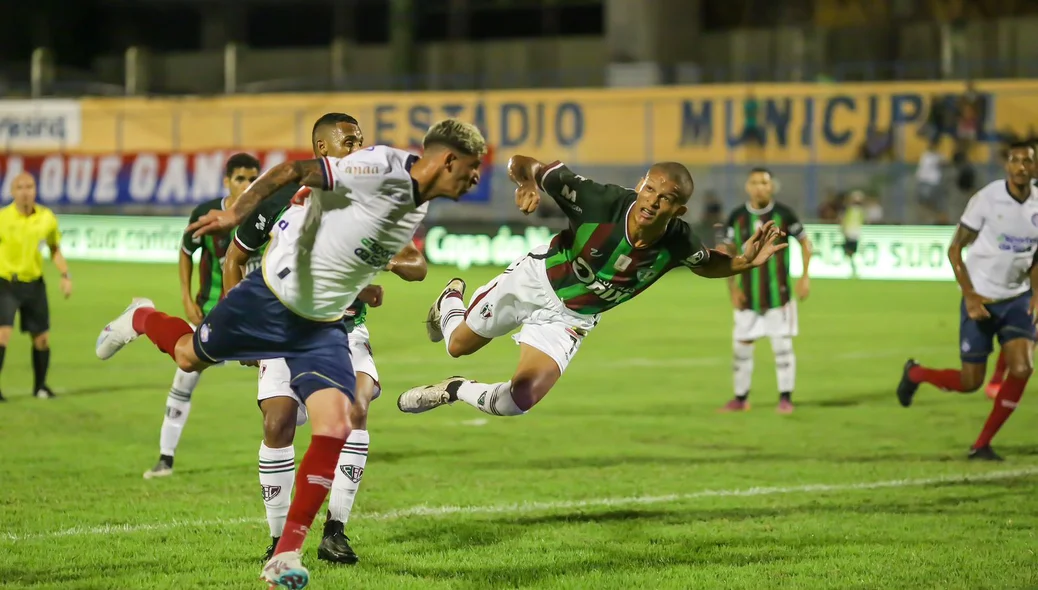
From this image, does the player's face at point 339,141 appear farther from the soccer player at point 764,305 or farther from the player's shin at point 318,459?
the soccer player at point 764,305

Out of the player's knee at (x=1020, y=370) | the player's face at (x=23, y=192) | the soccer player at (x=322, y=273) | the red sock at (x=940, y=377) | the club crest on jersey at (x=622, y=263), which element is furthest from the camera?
the player's face at (x=23, y=192)

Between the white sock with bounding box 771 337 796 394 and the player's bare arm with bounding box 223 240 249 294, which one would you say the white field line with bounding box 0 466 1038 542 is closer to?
the player's bare arm with bounding box 223 240 249 294

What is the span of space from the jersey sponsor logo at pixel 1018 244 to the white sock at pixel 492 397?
14.4 ft

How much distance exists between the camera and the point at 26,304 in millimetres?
13742

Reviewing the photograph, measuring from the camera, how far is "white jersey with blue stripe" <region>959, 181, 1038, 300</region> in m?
10.2

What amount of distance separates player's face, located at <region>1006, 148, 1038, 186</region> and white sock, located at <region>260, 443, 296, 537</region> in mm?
6015

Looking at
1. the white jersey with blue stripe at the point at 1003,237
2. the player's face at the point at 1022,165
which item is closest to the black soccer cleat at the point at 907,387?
the white jersey with blue stripe at the point at 1003,237

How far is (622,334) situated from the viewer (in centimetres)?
1969

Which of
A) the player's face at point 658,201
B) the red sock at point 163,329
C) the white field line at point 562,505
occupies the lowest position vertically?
the white field line at point 562,505

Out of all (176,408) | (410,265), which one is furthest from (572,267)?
(176,408)

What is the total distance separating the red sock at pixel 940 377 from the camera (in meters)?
11.1

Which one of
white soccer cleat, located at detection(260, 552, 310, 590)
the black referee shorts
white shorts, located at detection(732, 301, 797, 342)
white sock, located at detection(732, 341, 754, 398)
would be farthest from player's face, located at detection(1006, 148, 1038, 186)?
the black referee shorts

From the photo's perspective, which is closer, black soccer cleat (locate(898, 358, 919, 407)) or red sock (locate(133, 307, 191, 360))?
red sock (locate(133, 307, 191, 360))

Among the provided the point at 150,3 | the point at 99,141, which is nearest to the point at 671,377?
the point at 99,141
